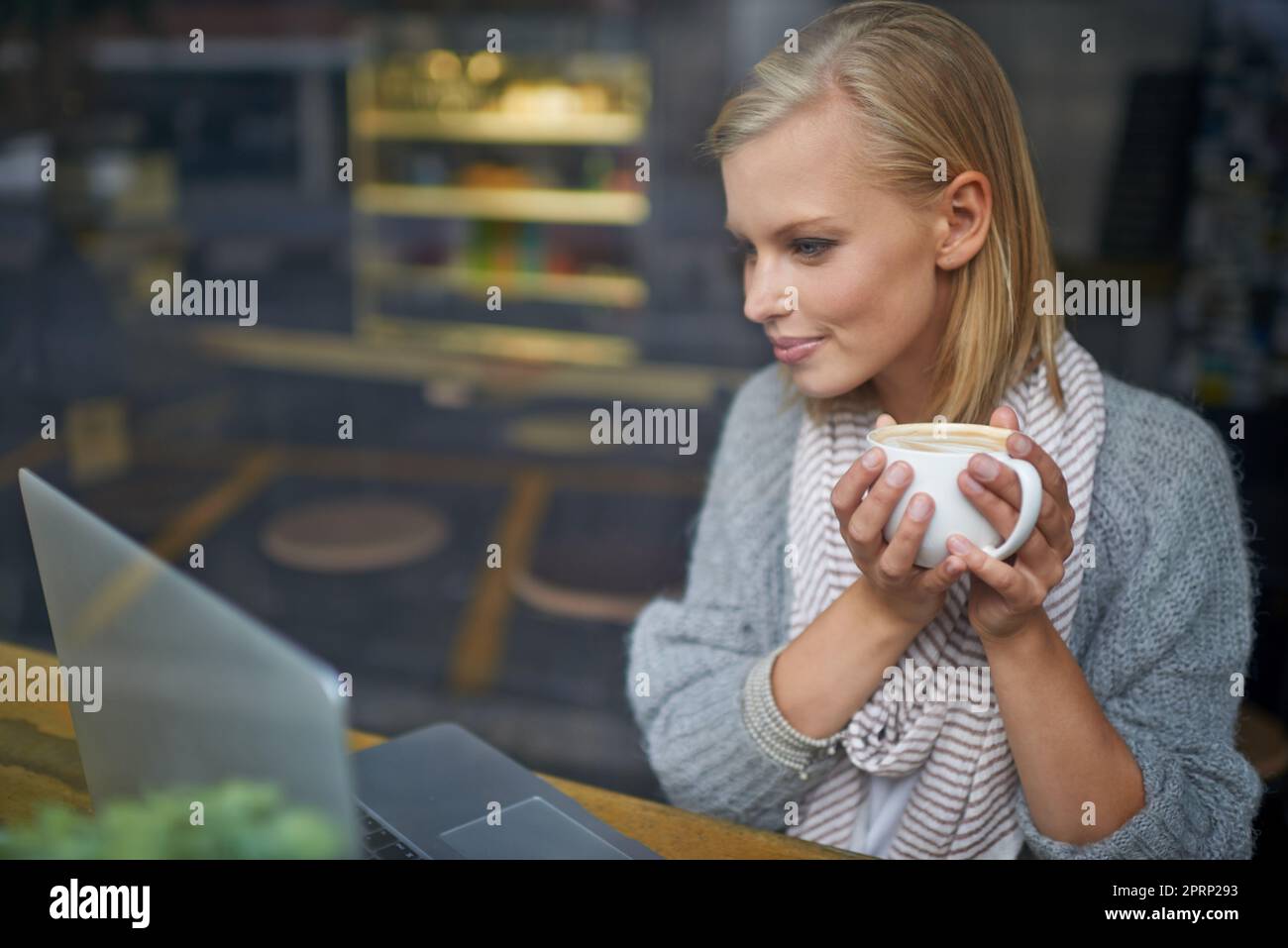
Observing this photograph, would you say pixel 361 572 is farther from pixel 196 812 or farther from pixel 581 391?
pixel 196 812

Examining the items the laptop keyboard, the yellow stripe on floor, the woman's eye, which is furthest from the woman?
the yellow stripe on floor

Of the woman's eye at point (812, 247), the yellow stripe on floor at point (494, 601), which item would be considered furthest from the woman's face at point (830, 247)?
the yellow stripe on floor at point (494, 601)

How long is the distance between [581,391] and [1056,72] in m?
2.33

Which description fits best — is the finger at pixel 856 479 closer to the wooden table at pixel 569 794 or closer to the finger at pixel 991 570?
the finger at pixel 991 570

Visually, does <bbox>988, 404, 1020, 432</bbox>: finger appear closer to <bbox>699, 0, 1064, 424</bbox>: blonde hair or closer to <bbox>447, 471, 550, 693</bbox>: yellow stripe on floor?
<bbox>699, 0, 1064, 424</bbox>: blonde hair

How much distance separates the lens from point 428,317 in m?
5.21

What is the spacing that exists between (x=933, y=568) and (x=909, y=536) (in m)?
0.04

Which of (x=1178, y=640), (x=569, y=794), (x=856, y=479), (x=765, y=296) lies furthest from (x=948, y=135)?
(x=569, y=794)

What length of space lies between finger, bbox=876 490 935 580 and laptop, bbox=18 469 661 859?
0.96 feet

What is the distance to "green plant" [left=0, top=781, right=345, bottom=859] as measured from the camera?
0.62 metres

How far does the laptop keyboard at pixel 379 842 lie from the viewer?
0.89 metres

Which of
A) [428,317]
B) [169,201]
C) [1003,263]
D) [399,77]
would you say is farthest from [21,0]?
[1003,263]

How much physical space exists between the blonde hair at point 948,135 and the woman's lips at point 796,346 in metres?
0.11

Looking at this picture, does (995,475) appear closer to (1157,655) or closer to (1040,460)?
(1040,460)
